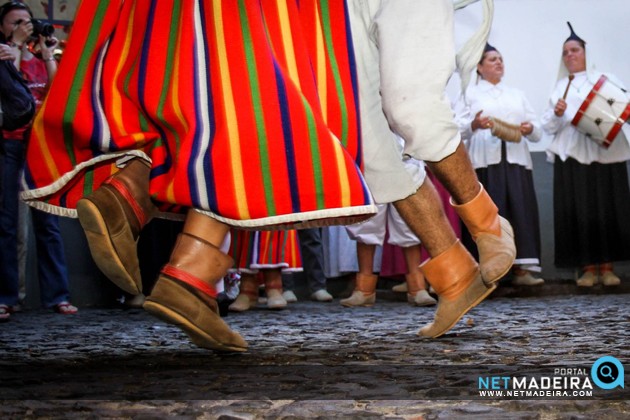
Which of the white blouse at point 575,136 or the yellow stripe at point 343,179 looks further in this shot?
the white blouse at point 575,136

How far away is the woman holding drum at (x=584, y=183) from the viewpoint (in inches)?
215

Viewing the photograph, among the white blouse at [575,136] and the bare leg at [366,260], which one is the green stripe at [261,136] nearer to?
the bare leg at [366,260]

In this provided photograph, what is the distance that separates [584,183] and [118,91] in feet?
14.3

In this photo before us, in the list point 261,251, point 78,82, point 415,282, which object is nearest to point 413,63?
point 78,82

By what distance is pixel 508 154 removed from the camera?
5.55 meters

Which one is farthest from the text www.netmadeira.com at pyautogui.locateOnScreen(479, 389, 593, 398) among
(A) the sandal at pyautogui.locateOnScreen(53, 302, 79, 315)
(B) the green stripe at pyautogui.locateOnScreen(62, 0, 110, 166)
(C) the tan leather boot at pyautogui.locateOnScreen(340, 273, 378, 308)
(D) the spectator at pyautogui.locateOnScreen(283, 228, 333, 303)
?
(D) the spectator at pyautogui.locateOnScreen(283, 228, 333, 303)

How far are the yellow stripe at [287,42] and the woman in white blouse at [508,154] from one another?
12.2 ft

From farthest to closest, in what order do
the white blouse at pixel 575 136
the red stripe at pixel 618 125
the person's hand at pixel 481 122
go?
the white blouse at pixel 575 136
the person's hand at pixel 481 122
the red stripe at pixel 618 125

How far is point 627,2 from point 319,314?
438 centimetres

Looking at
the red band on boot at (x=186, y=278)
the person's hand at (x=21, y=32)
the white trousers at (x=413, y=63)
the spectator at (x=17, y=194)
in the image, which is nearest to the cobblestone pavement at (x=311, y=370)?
the red band on boot at (x=186, y=278)

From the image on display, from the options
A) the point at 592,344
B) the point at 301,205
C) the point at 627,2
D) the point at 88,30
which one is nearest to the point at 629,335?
the point at 592,344

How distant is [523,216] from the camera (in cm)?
551

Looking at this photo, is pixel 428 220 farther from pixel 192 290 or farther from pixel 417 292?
pixel 417 292

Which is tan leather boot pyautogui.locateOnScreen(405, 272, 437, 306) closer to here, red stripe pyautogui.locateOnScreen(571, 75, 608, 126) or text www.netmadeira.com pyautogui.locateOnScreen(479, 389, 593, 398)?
red stripe pyautogui.locateOnScreen(571, 75, 608, 126)
